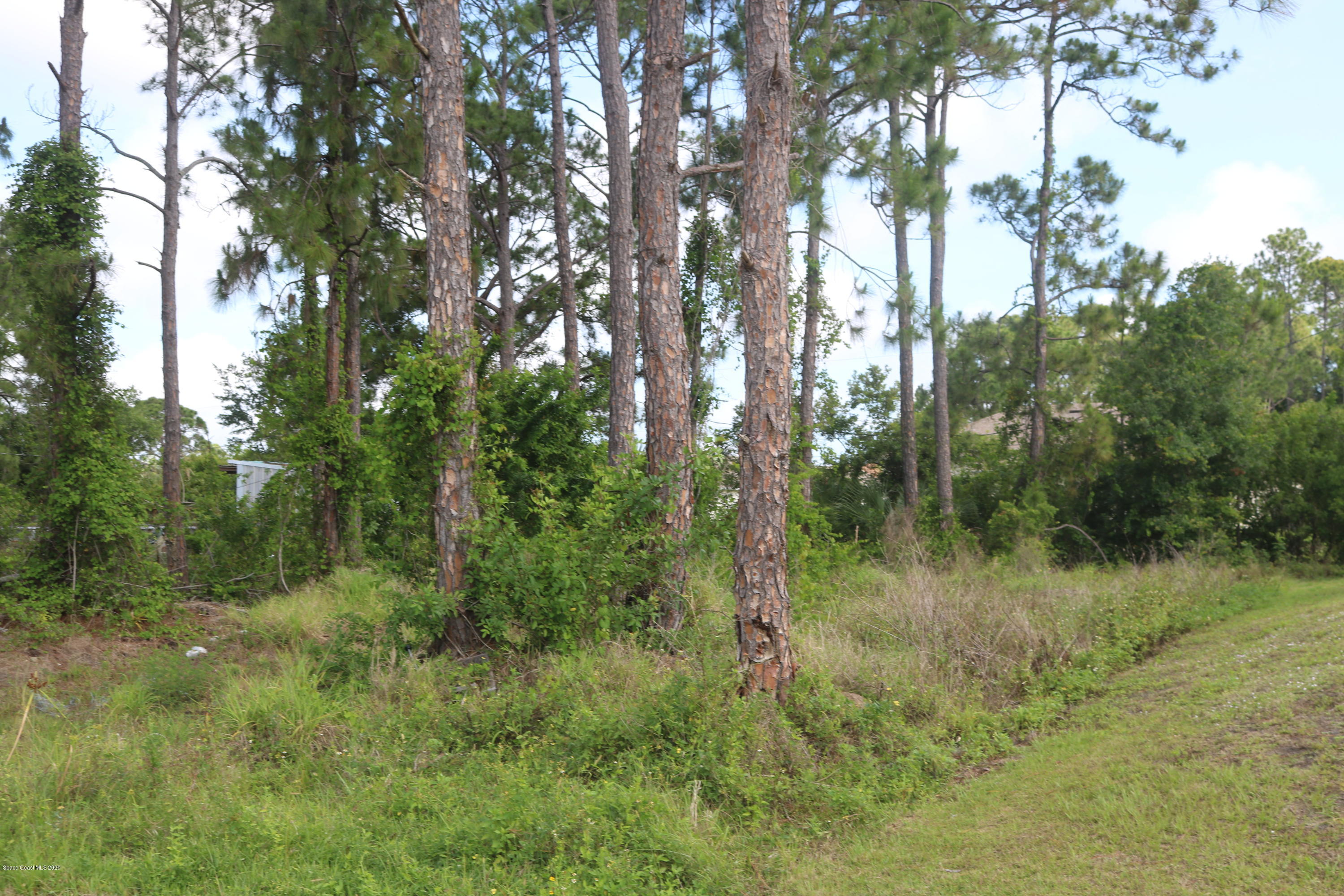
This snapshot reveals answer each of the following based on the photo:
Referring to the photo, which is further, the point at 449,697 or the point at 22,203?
the point at 22,203

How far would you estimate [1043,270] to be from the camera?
71.3 feet

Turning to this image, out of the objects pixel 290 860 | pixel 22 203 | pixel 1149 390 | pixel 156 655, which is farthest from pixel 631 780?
pixel 1149 390

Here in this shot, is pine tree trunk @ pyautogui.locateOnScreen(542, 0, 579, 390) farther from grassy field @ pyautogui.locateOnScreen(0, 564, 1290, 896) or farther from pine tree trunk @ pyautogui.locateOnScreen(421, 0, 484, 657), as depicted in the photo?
grassy field @ pyautogui.locateOnScreen(0, 564, 1290, 896)

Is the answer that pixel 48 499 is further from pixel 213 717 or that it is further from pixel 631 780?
pixel 631 780

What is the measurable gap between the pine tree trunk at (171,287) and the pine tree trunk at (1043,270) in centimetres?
1720

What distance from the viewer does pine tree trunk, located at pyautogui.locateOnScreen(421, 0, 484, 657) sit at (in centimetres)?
772

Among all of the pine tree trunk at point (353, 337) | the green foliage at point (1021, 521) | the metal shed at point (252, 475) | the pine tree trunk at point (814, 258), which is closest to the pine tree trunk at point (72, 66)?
the pine tree trunk at point (353, 337)

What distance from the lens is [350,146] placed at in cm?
1459

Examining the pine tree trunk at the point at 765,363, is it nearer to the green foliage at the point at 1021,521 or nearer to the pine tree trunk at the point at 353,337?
the pine tree trunk at the point at 353,337

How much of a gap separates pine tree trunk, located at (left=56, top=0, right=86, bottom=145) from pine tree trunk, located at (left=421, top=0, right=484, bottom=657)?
8088 millimetres

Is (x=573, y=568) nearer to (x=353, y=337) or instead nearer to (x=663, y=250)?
(x=663, y=250)

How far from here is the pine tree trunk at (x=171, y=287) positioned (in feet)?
45.6

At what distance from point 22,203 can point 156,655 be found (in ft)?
21.5

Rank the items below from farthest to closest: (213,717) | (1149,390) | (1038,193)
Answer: (1038,193)
(1149,390)
(213,717)
